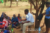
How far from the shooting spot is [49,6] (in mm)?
3217

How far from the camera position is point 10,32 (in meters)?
3.38

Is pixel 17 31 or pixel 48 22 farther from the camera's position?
pixel 17 31

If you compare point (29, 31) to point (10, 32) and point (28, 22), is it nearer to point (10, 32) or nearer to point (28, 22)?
point (28, 22)

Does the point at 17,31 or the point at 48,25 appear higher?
the point at 48,25

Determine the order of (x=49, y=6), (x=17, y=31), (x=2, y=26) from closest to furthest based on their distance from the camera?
(x=49, y=6) → (x=2, y=26) → (x=17, y=31)

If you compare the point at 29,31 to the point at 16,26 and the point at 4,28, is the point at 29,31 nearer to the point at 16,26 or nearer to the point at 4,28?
the point at 4,28

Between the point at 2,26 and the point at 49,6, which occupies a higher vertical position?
the point at 49,6

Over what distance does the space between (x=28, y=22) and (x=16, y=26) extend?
1030 millimetres

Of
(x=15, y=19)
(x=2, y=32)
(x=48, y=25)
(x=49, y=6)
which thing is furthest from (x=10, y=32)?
(x=49, y=6)

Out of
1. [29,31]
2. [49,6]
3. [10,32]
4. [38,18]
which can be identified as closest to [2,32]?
[10,32]

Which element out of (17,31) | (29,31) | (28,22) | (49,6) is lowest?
(17,31)

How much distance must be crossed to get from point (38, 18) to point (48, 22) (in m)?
0.50

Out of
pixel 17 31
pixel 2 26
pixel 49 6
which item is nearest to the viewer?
pixel 49 6

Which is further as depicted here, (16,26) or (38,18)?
(16,26)
